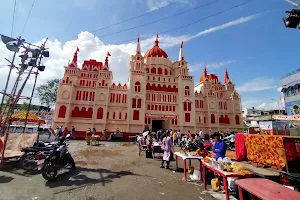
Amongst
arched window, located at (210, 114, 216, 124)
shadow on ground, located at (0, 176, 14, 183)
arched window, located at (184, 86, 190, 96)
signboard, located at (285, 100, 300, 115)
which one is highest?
arched window, located at (184, 86, 190, 96)

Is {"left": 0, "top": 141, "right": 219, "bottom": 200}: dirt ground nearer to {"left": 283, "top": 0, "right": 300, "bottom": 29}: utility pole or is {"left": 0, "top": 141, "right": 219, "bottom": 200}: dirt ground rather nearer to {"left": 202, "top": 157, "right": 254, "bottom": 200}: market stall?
{"left": 202, "top": 157, "right": 254, "bottom": 200}: market stall

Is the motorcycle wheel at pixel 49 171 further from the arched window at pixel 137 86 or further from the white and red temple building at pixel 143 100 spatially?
the arched window at pixel 137 86

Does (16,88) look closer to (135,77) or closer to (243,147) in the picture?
(243,147)

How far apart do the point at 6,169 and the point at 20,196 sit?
3.82 metres

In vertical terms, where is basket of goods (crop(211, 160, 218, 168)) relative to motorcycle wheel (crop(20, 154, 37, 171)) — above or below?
above

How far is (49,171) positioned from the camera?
18.8ft

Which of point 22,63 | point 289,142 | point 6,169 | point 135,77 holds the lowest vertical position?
point 6,169

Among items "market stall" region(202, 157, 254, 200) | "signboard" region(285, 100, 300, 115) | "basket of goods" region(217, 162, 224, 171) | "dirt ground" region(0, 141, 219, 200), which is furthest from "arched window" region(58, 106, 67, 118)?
"signboard" region(285, 100, 300, 115)

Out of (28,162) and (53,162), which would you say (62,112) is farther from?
(53,162)

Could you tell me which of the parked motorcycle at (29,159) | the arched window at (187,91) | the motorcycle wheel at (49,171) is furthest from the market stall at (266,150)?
the arched window at (187,91)

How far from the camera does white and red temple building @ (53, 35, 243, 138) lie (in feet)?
87.6

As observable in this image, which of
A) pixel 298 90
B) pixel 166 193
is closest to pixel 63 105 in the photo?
pixel 166 193

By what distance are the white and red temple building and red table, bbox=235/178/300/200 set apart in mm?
24648

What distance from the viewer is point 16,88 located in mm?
8539
